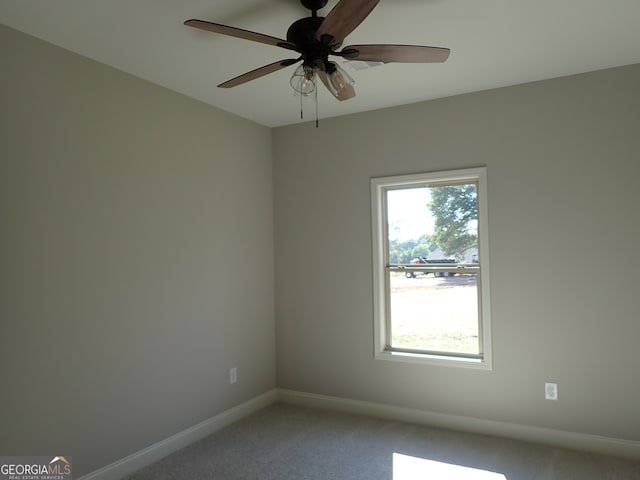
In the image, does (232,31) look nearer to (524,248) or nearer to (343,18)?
(343,18)

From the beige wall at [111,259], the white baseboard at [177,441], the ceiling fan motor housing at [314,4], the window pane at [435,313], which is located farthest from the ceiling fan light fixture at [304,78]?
the white baseboard at [177,441]

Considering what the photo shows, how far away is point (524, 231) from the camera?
3.28 m

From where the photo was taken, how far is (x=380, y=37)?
2.52m

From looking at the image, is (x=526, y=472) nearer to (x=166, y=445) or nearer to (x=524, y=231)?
(x=524, y=231)

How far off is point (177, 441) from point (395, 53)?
9.85 ft

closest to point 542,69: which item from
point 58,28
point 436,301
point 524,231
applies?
point 524,231

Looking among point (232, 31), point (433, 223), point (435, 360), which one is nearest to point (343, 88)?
point (232, 31)

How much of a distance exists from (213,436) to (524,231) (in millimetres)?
2911

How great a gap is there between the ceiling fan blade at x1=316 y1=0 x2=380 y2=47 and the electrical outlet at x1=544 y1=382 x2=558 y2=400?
282 centimetres

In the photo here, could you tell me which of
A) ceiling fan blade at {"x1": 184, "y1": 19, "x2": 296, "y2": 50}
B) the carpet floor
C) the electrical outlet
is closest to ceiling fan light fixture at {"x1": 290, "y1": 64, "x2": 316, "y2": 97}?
ceiling fan blade at {"x1": 184, "y1": 19, "x2": 296, "y2": 50}

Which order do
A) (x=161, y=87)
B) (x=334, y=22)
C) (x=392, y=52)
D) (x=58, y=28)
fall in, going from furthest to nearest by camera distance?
(x=161, y=87), (x=58, y=28), (x=392, y=52), (x=334, y=22)

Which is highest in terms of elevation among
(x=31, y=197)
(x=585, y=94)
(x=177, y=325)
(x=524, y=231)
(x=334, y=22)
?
(x=585, y=94)

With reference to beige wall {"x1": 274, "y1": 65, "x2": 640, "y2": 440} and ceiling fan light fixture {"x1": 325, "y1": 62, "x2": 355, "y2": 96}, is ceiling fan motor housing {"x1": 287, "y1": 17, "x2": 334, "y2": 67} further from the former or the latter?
beige wall {"x1": 274, "y1": 65, "x2": 640, "y2": 440}

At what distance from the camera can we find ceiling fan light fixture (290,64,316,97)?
6.66 feet
